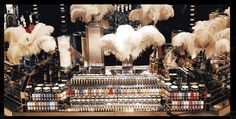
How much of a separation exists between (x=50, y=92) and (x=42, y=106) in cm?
20

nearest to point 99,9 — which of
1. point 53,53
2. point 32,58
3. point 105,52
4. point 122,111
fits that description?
point 105,52

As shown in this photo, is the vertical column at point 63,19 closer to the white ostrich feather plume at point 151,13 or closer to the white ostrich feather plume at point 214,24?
the white ostrich feather plume at point 151,13

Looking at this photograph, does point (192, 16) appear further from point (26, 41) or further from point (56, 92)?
point (26, 41)

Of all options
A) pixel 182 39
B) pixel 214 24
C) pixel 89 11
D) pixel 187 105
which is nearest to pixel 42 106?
pixel 89 11

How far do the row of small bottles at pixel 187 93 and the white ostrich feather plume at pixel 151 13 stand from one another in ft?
2.60

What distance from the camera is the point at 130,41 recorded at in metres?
3.63

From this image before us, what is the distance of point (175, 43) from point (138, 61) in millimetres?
458

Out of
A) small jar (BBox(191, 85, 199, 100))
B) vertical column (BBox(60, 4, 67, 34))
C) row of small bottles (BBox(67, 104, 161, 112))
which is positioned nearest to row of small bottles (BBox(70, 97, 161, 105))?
row of small bottles (BBox(67, 104, 161, 112))

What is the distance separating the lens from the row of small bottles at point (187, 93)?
144 inches

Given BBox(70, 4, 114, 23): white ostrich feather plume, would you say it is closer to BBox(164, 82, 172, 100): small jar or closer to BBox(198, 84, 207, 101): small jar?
BBox(164, 82, 172, 100): small jar

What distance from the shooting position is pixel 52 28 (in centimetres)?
361

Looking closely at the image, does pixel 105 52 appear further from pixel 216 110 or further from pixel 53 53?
pixel 216 110

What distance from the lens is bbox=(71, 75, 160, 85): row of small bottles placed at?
3.70 metres

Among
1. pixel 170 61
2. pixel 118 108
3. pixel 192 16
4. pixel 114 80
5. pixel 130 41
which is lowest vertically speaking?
pixel 118 108
